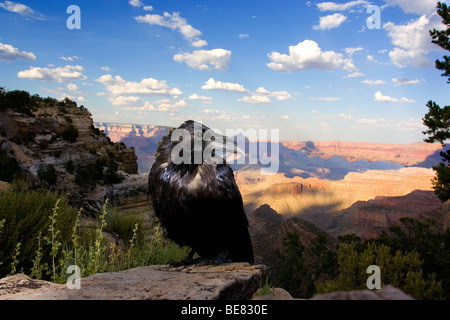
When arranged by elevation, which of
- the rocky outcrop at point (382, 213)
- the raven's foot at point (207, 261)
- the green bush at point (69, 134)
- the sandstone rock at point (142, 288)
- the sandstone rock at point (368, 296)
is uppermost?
the green bush at point (69, 134)

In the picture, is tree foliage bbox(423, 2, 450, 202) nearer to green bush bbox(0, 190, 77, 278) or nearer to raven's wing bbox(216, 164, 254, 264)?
raven's wing bbox(216, 164, 254, 264)

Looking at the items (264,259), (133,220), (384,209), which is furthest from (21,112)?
(384,209)

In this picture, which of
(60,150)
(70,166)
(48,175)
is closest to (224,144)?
(48,175)

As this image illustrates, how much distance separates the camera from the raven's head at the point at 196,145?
3.93 m

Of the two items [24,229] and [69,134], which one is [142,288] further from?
[69,134]

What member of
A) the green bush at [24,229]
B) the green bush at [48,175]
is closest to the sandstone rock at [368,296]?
the green bush at [24,229]

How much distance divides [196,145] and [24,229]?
394 centimetres

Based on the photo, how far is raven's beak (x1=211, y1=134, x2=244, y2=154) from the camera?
4.09 metres

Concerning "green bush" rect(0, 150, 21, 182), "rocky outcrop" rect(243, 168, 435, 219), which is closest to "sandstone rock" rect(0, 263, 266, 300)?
"green bush" rect(0, 150, 21, 182)

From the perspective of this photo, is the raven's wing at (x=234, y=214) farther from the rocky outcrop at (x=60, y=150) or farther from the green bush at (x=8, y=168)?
the green bush at (x=8, y=168)

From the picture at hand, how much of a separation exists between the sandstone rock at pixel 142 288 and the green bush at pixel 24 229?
236 centimetres

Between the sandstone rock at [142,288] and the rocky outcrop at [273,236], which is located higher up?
the sandstone rock at [142,288]

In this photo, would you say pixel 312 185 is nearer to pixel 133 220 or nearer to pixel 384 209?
pixel 384 209

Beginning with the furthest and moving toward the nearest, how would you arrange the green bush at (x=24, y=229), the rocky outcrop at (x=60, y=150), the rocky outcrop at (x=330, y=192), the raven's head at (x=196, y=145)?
1. the rocky outcrop at (x=330, y=192)
2. the rocky outcrop at (x=60, y=150)
3. the green bush at (x=24, y=229)
4. the raven's head at (x=196, y=145)
